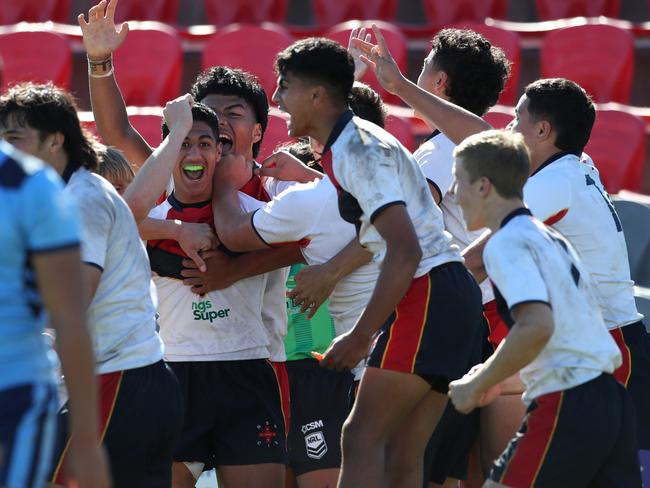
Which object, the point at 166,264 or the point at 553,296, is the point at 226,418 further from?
the point at 553,296

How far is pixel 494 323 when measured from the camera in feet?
16.1

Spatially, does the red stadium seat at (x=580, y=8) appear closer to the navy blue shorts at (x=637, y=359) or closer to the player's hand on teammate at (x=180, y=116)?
the navy blue shorts at (x=637, y=359)

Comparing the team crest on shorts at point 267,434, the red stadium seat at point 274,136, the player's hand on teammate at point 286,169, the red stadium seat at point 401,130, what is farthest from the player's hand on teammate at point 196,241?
the red stadium seat at point 401,130

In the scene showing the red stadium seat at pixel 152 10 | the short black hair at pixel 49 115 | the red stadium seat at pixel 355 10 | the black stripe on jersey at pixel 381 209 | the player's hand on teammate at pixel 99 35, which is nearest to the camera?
the short black hair at pixel 49 115

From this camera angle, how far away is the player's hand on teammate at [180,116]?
14.1ft

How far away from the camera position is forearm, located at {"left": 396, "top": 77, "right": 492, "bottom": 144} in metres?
4.71

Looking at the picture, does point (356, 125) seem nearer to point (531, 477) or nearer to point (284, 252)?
point (284, 252)

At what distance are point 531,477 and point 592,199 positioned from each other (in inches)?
50.6

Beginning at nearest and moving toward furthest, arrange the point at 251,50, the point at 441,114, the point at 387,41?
the point at 441,114 < the point at 387,41 < the point at 251,50

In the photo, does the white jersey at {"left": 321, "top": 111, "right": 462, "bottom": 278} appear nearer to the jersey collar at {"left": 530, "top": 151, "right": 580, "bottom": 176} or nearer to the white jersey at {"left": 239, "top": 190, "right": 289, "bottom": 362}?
the jersey collar at {"left": 530, "top": 151, "right": 580, "bottom": 176}

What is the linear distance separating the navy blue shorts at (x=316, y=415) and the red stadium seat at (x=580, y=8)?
17.5ft

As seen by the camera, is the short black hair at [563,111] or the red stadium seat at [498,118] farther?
the red stadium seat at [498,118]

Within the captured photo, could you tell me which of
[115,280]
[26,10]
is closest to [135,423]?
[115,280]

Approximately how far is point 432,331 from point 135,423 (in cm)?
99
